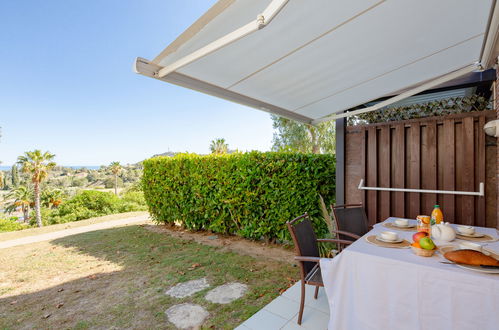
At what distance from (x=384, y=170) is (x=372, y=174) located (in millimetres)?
208

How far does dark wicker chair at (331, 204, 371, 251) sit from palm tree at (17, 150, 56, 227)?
2277cm

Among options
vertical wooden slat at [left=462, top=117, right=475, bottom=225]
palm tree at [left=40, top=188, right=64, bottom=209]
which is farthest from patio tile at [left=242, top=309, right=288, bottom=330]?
palm tree at [left=40, top=188, right=64, bottom=209]

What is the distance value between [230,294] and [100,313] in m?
1.68

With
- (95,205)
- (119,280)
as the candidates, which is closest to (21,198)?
(95,205)

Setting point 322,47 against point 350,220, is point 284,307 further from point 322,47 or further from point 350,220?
point 322,47

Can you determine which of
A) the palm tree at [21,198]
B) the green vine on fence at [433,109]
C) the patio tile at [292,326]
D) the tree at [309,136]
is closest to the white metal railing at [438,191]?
the green vine on fence at [433,109]

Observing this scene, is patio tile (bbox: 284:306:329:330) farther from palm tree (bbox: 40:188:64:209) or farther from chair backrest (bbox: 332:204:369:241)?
palm tree (bbox: 40:188:64:209)

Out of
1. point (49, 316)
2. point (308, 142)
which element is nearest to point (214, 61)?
point (49, 316)

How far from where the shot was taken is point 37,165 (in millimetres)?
19062

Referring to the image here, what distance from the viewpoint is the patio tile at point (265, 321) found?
2.67 metres

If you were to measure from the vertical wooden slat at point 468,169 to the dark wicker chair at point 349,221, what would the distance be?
1464 mm

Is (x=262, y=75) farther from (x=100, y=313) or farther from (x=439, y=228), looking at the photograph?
(x=100, y=313)

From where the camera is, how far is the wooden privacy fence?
352cm

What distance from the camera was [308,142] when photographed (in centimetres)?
1877
